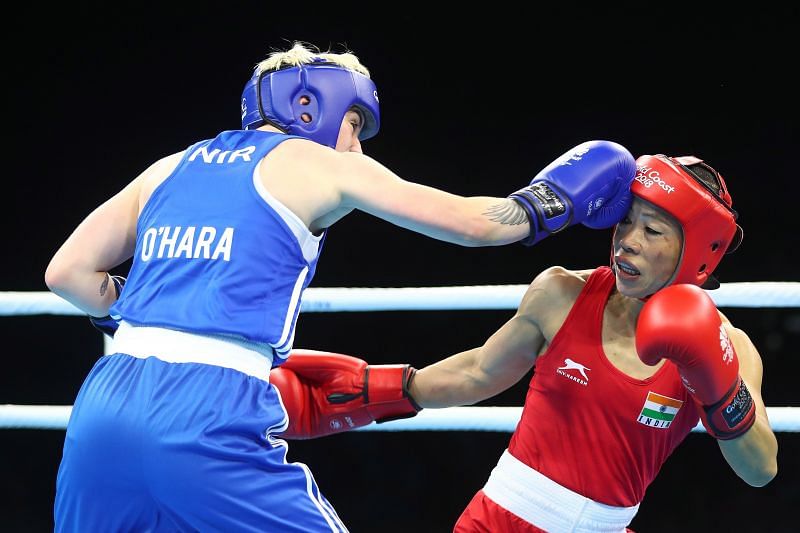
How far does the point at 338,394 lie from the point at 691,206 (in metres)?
1.02

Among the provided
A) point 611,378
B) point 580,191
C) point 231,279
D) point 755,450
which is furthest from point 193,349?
point 755,450

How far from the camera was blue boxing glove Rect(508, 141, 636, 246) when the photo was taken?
2.00 meters

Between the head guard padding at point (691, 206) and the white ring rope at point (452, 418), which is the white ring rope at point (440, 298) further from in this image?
the head guard padding at point (691, 206)

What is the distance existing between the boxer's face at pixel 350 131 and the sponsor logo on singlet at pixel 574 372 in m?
0.71

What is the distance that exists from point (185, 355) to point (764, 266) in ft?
11.3

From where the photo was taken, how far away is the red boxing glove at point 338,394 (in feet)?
8.13

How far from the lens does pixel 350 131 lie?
84.0 inches

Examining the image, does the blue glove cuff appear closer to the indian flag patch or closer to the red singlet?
the red singlet

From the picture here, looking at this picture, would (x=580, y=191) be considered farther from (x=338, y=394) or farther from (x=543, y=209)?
(x=338, y=394)

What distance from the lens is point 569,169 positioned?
2.09 metres

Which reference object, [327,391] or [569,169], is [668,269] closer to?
[569,169]

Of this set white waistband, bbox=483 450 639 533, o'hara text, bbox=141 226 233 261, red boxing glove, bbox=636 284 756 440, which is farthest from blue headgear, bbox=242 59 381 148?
white waistband, bbox=483 450 639 533

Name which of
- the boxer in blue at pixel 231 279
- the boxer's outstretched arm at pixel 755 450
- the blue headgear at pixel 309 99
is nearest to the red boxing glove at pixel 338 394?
the boxer in blue at pixel 231 279

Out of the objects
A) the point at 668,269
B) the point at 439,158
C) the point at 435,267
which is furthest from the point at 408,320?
the point at 668,269
